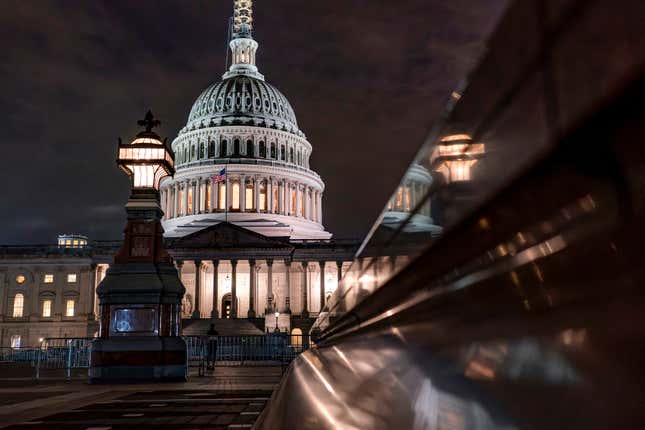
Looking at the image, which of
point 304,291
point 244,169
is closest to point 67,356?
point 304,291

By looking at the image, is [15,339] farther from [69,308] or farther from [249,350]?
[249,350]

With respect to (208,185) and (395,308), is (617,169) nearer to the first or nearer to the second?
(395,308)

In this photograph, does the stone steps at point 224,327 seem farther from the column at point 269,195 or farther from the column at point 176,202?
the column at point 176,202

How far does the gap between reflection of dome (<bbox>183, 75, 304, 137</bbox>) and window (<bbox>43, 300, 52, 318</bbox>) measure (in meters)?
34.9

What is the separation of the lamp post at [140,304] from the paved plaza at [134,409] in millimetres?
2790

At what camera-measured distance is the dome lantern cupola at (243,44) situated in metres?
115

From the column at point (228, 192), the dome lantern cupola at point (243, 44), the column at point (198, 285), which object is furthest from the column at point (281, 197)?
the dome lantern cupola at point (243, 44)

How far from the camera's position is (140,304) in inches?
757

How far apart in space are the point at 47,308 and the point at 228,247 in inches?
1084

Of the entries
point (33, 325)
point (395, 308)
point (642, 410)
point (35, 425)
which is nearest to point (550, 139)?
point (642, 410)

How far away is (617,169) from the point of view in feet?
2.93

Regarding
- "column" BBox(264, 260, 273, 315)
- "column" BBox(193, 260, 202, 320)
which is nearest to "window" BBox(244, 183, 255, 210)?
"column" BBox(193, 260, 202, 320)

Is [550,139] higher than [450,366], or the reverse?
[550,139]

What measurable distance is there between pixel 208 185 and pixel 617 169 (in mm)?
96466
